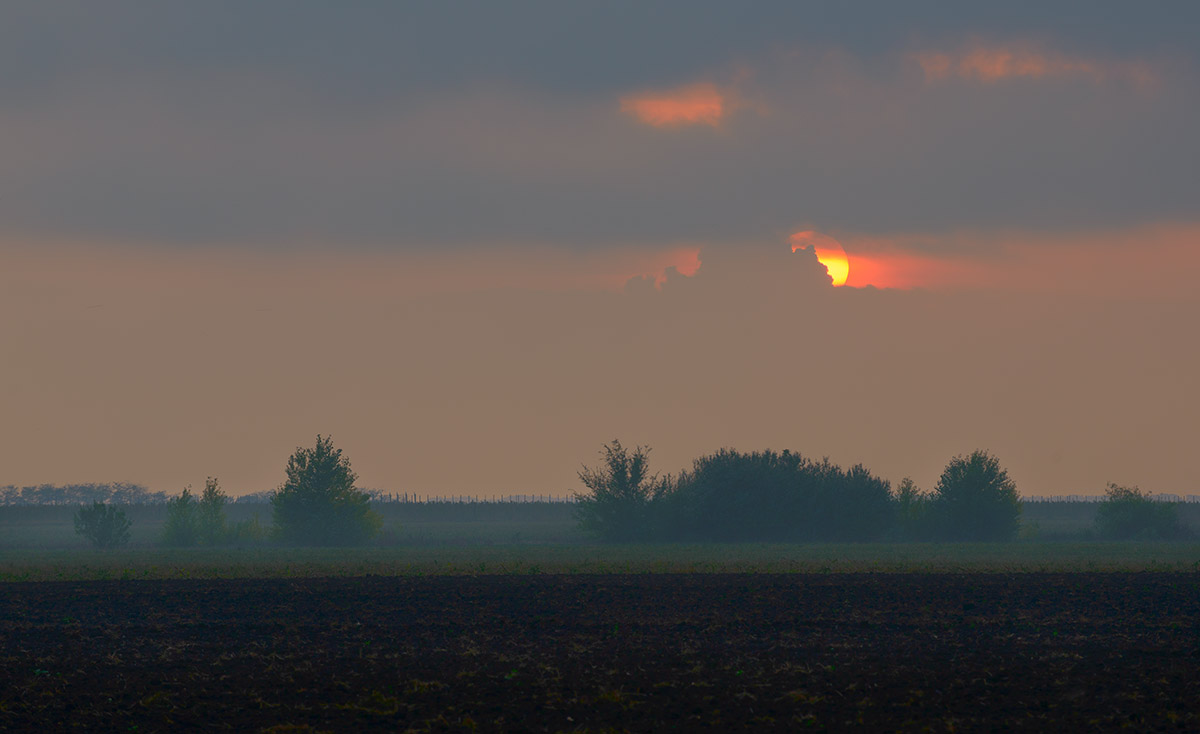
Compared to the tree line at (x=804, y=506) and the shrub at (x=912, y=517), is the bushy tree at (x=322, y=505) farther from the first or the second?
the shrub at (x=912, y=517)

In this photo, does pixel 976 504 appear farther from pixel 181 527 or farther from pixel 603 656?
pixel 603 656

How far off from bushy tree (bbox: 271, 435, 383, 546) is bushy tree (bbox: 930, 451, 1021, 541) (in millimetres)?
51392

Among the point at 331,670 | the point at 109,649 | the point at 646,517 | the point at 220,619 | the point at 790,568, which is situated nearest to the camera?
the point at 331,670

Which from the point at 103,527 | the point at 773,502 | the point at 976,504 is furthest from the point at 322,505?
the point at 976,504

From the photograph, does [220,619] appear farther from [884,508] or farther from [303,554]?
[884,508]

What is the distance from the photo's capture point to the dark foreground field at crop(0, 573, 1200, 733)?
23.1 metres

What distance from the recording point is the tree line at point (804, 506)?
106125 millimetres

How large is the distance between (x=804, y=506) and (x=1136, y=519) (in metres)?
33.1

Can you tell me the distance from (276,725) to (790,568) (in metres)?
42.0

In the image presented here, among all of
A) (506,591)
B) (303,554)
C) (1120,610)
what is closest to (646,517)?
(303,554)

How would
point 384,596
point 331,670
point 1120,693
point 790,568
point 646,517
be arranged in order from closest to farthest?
point 1120,693 → point 331,670 → point 384,596 → point 790,568 → point 646,517

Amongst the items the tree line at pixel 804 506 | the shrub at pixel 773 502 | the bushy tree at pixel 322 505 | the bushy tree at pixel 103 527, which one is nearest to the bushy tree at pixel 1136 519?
the tree line at pixel 804 506

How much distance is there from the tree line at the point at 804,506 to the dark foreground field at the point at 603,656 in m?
57.2

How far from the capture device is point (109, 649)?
3234cm
